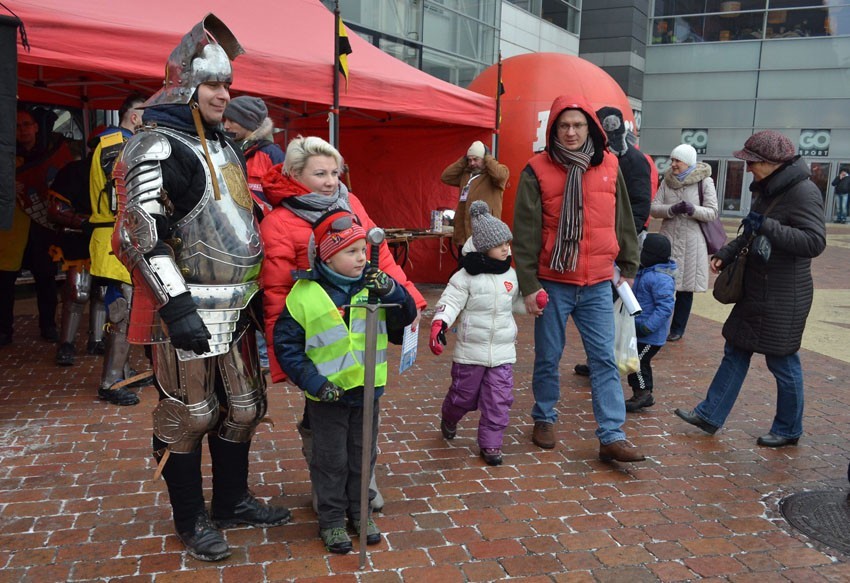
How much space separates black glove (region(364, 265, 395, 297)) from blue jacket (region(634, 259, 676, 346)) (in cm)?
277

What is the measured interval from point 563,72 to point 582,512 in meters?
8.37

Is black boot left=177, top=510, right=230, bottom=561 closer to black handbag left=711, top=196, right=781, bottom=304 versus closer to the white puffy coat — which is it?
the white puffy coat

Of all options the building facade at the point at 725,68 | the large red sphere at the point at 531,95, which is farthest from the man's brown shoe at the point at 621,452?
the building facade at the point at 725,68

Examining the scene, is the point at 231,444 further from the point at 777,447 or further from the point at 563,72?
the point at 563,72

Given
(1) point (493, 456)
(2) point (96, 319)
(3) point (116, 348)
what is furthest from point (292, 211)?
(2) point (96, 319)

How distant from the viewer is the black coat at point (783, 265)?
4121 mm

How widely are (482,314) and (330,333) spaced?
140 cm

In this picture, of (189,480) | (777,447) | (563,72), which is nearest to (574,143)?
(777,447)

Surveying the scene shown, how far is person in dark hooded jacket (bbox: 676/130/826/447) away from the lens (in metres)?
4.14

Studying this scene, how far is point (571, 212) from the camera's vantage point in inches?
161

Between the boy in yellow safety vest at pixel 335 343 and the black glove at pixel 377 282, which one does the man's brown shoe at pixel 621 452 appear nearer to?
the boy in yellow safety vest at pixel 335 343

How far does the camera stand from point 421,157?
32.1 ft

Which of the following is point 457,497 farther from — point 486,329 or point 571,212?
point 571,212

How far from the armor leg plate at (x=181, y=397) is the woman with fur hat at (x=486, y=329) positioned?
1533mm
